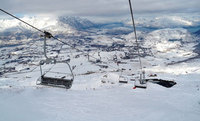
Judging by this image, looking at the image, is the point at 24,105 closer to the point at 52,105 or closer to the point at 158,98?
the point at 52,105

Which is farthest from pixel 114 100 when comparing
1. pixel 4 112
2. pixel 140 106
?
pixel 4 112

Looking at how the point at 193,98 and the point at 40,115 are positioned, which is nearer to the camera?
the point at 40,115

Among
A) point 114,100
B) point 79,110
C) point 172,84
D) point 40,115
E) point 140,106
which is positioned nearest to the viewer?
point 40,115

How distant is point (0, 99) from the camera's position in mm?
11977

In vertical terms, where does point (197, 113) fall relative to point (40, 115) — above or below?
below

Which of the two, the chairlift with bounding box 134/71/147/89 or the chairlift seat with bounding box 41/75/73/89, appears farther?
the chairlift with bounding box 134/71/147/89

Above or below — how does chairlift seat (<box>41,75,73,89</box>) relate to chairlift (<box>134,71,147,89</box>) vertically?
above

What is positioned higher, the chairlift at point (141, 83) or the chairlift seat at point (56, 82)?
the chairlift seat at point (56, 82)

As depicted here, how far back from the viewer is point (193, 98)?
11.9 m

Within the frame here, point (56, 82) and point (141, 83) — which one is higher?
point (56, 82)

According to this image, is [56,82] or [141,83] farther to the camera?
[141,83]

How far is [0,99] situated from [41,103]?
4.53 meters

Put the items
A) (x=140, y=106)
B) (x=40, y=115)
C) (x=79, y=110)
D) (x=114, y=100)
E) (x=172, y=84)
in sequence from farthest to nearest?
1. (x=172, y=84)
2. (x=114, y=100)
3. (x=140, y=106)
4. (x=79, y=110)
5. (x=40, y=115)

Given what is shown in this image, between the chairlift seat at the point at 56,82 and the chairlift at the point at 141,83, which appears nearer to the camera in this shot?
the chairlift seat at the point at 56,82
